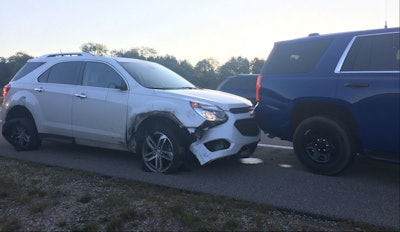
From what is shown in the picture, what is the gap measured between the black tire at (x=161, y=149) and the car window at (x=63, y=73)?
1.96 meters

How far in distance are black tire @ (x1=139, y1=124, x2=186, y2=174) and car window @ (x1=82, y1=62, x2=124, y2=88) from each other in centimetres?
104

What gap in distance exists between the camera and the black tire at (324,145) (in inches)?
203

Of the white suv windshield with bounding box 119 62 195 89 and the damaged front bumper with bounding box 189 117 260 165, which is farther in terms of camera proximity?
the white suv windshield with bounding box 119 62 195 89

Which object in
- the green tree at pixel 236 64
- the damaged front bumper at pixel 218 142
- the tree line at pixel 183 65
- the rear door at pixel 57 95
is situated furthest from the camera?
the green tree at pixel 236 64

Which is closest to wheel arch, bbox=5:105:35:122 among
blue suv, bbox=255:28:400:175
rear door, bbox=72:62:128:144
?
rear door, bbox=72:62:128:144

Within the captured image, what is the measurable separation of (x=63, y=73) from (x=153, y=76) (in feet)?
5.65

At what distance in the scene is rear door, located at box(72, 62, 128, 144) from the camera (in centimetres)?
599

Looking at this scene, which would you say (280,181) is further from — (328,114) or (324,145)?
(328,114)

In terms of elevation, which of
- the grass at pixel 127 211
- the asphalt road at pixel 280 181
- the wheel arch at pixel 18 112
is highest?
the wheel arch at pixel 18 112

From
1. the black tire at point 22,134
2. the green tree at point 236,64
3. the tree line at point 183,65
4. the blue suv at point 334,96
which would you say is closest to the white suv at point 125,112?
the black tire at point 22,134

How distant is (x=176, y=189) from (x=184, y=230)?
126cm

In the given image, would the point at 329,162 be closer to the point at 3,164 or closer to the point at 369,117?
the point at 369,117

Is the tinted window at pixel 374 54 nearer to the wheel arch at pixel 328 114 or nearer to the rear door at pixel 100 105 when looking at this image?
the wheel arch at pixel 328 114

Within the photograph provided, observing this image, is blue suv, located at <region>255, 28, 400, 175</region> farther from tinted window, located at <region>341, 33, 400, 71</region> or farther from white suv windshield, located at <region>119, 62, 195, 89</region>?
white suv windshield, located at <region>119, 62, 195, 89</region>
